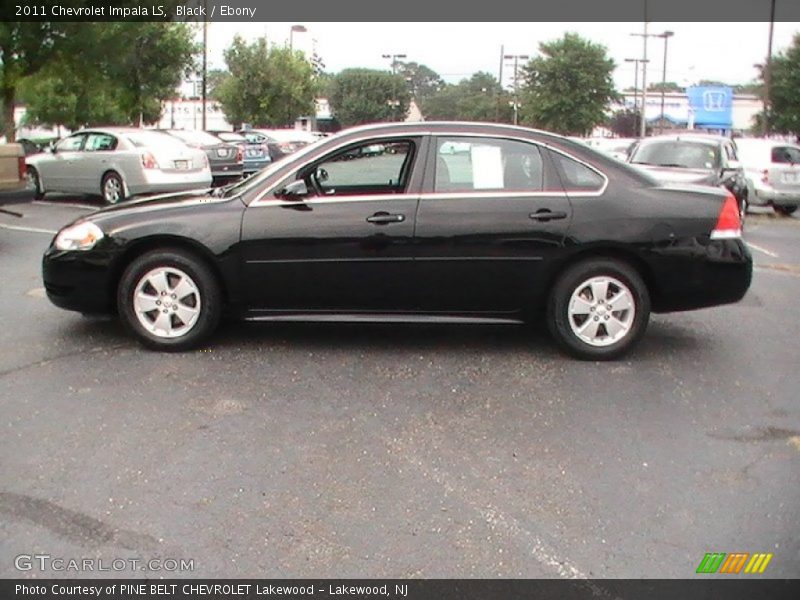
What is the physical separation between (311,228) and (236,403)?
1371mm

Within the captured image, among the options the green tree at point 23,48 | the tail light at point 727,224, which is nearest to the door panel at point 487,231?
the tail light at point 727,224

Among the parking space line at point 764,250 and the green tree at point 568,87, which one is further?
the green tree at point 568,87

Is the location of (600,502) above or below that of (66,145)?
below

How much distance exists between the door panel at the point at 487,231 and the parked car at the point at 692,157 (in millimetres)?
7699

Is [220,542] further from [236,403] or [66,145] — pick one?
[66,145]

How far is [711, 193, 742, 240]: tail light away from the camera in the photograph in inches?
237

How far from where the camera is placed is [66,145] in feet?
54.6

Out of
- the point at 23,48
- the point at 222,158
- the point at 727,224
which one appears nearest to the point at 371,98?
the point at 23,48

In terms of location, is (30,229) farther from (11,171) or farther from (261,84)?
(261,84)

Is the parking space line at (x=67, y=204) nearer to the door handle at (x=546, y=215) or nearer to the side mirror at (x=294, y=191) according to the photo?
the side mirror at (x=294, y=191)

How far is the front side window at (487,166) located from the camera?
238 inches

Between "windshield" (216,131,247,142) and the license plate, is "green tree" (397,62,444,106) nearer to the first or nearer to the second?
"windshield" (216,131,247,142)

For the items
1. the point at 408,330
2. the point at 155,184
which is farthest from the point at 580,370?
the point at 155,184

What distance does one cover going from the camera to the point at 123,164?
50.8ft
